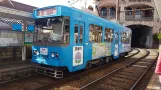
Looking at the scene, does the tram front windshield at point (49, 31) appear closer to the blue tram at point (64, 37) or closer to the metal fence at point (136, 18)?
the blue tram at point (64, 37)

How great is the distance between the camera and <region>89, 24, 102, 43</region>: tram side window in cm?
1114

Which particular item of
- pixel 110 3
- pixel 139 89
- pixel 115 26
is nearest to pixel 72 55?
pixel 139 89

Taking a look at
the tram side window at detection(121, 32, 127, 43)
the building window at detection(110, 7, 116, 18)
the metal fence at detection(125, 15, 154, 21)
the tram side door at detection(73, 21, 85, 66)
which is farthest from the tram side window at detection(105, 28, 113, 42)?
the building window at detection(110, 7, 116, 18)

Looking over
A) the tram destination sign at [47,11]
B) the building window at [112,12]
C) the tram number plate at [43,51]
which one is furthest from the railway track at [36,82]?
the building window at [112,12]

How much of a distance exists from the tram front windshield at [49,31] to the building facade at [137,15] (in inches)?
1439

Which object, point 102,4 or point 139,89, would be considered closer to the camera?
point 139,89

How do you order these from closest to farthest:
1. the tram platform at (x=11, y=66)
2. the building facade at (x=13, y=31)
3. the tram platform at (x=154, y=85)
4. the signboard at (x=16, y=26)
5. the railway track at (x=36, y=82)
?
1. the tram platform at (x=154, y=85)
2. the railway track at (x=36, y=82)
3. the tram platform at (x=11, y=66)
4. the building facade at (x=13, y=31)
5. the signboard at (x=16, y=26)

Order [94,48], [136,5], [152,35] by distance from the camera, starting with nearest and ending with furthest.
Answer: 1. [94,48]
2. [152,35]
3. [136,5]

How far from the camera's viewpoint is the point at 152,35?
46.5m

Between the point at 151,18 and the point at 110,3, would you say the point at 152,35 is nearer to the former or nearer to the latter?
the point at 151,18

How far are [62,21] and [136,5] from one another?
143 ft

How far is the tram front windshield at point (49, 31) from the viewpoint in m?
9.02

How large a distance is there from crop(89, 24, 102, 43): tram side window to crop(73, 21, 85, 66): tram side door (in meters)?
1.02

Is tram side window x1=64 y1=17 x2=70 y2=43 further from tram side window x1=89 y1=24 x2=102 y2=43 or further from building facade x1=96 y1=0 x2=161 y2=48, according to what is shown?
building facade x1=96 y1=0 x2=161 y2=48
